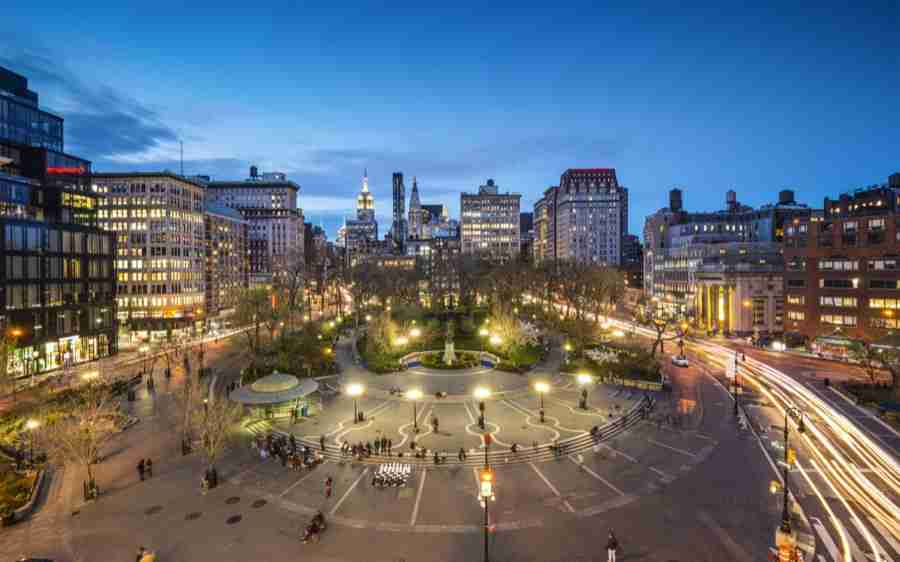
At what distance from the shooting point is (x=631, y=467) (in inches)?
1171

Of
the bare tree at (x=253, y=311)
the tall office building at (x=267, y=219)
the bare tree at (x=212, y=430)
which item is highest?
the tall office building at (x=267, y=219)

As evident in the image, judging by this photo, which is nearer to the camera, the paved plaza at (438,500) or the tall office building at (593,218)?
the paved plaza at (438,500)

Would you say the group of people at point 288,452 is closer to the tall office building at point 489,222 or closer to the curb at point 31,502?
the curb at point 31,502

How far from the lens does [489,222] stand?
194 metres

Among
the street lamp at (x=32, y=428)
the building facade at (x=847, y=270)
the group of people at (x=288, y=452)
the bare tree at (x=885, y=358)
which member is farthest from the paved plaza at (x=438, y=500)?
the building facade at (x=847, y=270)

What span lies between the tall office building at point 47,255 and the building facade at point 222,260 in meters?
33.2

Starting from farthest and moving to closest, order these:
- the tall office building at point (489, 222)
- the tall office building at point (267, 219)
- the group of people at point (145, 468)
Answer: the tall office building at point (489, 222)
the tall office building at point (267, 219)
the group of people at point (145, 468)

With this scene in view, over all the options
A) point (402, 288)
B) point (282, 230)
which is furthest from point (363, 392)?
point (282, 230)

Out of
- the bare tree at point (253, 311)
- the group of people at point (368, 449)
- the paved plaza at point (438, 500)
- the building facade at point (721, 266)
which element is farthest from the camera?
the building facade at point (721, 266)

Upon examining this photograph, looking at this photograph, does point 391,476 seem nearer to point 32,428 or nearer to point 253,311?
point 32,428

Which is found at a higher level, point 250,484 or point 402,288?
point 402,288

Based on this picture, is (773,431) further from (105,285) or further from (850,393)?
(105,285)

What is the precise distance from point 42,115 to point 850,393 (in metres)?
125

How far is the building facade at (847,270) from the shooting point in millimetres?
66000
